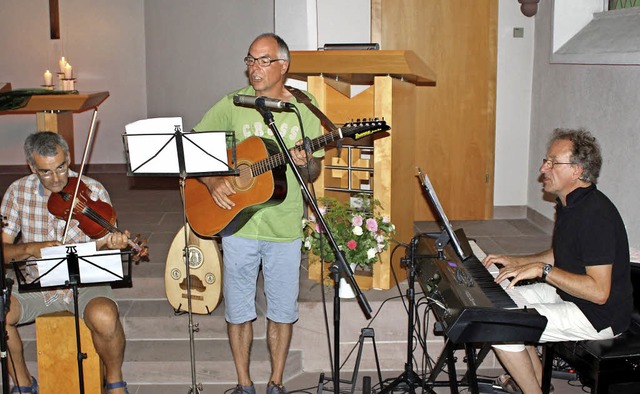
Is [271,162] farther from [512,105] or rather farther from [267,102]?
[512,105]

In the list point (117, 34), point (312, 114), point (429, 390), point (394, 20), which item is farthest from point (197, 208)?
point (117, 34)

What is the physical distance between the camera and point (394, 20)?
6348 mm

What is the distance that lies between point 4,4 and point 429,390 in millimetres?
7004

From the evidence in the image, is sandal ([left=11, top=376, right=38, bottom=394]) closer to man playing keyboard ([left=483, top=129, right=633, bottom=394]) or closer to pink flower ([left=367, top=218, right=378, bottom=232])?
pink flower ([left=367, top=218, right=378, bottom=232])

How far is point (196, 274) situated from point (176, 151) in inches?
54.0

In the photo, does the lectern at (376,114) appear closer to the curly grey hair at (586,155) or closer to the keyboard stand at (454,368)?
the keyboard stand at (454,368)

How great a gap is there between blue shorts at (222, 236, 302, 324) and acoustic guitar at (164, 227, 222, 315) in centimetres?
64

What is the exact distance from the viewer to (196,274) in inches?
188

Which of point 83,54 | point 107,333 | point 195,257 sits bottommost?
point 107,333

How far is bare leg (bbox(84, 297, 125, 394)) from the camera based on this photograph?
4082mm

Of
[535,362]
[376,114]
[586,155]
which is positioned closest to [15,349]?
[376,114]

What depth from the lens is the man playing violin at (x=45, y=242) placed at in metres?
4.02

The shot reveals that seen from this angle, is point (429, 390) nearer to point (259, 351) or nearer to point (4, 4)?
point (259, 351)

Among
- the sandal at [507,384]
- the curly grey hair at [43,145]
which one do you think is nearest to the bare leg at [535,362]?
the sandal at [507,384]
